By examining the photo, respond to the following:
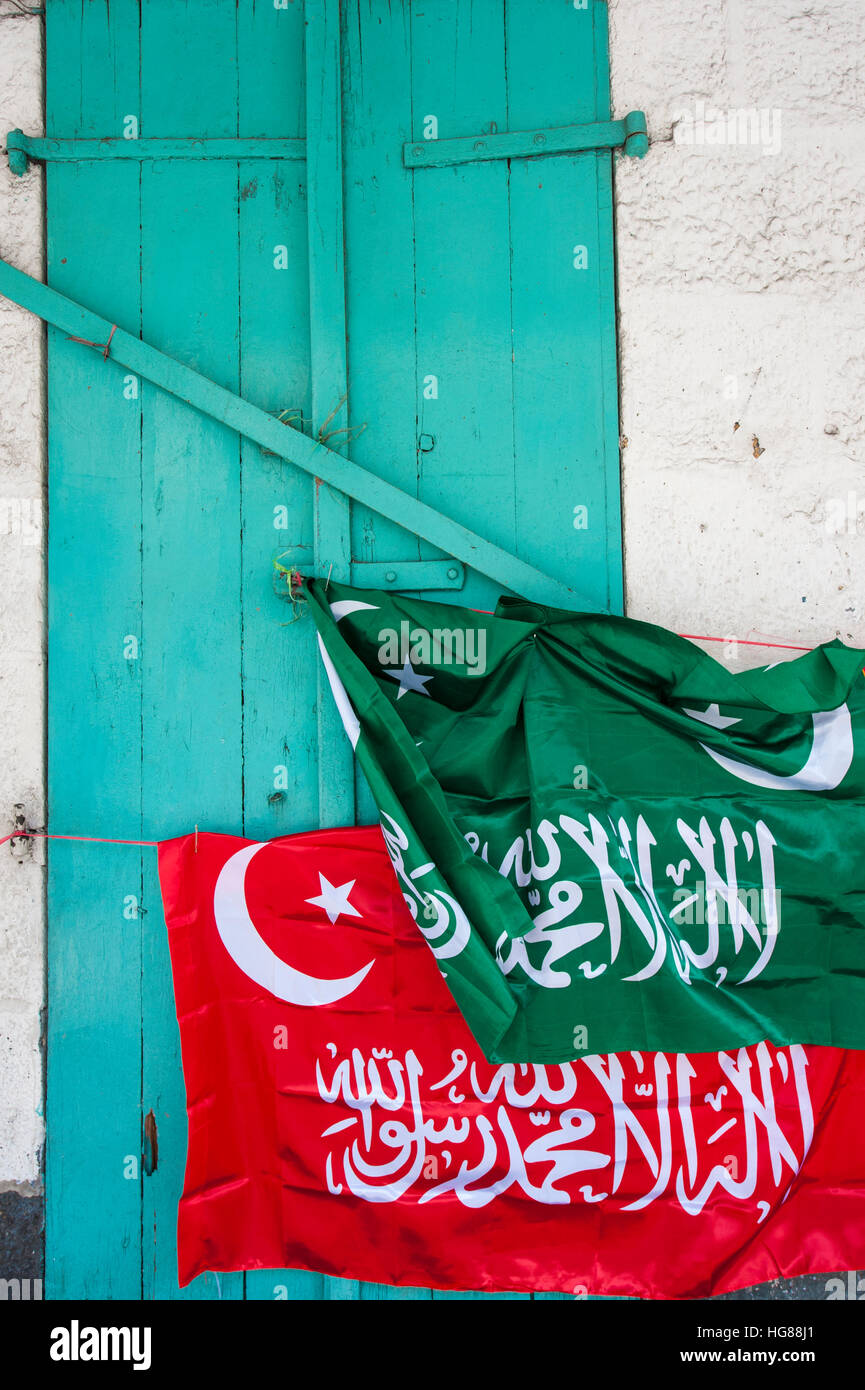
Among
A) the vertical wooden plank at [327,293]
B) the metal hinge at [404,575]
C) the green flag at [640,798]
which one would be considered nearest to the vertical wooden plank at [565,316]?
the metal hinge at [404,575]

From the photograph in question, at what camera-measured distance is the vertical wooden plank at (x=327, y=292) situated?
2.34m

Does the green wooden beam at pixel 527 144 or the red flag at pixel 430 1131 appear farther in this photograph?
the green wooden beam at pixel 527 144

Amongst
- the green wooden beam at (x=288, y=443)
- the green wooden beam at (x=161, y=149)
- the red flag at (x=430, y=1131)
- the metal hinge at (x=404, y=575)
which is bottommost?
the red flag at (x=430, y=1131)

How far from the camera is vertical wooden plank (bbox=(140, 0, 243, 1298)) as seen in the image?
93.4 inches

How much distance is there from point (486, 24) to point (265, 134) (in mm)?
738

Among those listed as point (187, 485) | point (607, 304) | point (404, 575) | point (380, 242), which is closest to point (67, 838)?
point (187, 485)

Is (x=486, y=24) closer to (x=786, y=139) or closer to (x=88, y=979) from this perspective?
(x=786, y=139)

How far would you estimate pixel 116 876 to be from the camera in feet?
7.72

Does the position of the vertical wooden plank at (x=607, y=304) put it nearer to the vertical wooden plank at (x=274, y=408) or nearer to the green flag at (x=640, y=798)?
the green flag at (x=640, y=798)

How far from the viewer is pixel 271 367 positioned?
242 cm

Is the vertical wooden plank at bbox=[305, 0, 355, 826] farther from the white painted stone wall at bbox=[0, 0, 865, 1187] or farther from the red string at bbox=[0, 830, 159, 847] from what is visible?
the white painted stone wall at bbox=[0, 0, 865, 1187]

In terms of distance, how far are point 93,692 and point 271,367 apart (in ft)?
3.61

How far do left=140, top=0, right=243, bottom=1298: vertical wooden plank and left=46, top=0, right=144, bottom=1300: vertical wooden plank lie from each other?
5 centimetres
